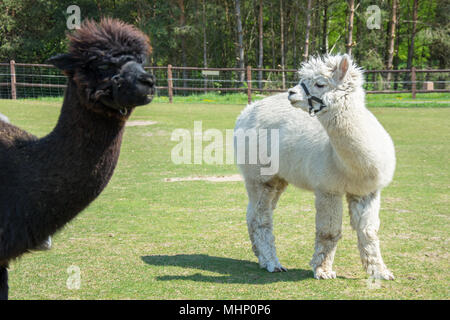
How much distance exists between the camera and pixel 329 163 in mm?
4672

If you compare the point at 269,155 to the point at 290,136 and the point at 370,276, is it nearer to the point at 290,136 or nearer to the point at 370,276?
the point at 290,136

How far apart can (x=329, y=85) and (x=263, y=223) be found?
1.63 meters

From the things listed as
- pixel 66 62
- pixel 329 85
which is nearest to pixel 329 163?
pixel 329 85

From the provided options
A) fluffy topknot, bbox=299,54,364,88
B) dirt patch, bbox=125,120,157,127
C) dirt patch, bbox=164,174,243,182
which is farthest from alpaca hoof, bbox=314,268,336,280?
dirt patch, bbox=125,120,157,127

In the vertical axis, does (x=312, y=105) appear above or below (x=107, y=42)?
below

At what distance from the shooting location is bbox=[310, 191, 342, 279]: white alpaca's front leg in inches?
184

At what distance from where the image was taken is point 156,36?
112 feet

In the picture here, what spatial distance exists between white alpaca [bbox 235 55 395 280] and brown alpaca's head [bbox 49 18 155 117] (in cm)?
192

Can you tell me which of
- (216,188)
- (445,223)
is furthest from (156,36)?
(445,223)

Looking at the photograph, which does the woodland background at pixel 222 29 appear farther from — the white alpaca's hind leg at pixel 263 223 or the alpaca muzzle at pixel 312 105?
the alpaca muzzle at pixel 312 105

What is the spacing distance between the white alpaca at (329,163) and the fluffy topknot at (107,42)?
1.85 metres

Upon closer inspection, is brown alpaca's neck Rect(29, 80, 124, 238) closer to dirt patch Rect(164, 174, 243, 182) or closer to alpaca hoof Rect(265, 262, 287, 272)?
alpaca hoof Rect(265, 262, 287, 272)

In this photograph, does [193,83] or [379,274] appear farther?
[193,83]

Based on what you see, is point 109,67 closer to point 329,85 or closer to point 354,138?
point 329,85
